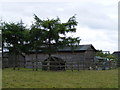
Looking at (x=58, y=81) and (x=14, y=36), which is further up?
(x=14, y=36)

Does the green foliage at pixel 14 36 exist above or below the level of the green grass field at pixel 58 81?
above

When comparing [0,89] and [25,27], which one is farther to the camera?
[25,27]

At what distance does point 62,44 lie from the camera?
30188 mm

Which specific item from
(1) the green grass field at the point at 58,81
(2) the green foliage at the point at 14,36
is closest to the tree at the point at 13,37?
(2) the green foliage at the point at 14,36

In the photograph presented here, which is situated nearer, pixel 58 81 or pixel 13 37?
pixel 58 81

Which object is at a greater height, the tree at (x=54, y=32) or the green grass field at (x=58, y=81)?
the tree at (x=54, y=32)

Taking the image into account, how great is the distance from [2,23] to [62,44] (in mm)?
9529

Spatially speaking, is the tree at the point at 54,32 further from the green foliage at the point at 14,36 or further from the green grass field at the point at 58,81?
the green grass field at the point at 58,81

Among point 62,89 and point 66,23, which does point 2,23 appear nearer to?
point 66,23

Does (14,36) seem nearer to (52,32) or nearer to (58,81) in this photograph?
(52,32)

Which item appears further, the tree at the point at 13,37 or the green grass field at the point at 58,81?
the tree at the point at 13,37

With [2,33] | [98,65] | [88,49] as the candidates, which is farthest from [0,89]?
[88,49]

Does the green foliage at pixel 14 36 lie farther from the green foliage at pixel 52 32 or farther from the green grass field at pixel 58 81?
the green grass field at pixel 58 81

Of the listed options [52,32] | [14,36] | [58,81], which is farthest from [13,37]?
[58,81]
